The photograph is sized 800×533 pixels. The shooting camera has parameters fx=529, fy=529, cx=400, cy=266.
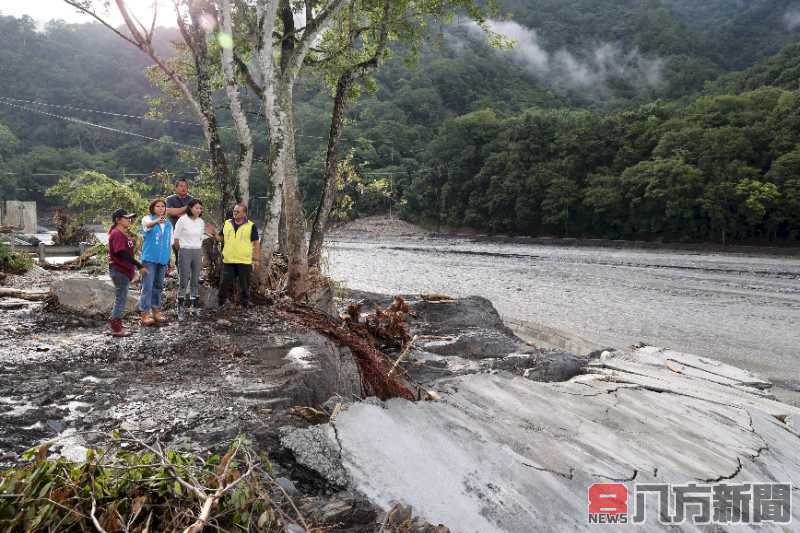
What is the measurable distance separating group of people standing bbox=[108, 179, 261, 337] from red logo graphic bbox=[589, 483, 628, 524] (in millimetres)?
5705

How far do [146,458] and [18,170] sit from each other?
8883cm

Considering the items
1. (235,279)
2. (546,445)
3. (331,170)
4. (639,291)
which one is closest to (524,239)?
(639,291)

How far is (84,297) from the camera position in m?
7.88

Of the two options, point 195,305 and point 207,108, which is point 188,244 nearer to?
point 195,305

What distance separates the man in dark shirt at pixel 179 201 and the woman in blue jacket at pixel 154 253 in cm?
33

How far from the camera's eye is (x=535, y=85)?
115500mm

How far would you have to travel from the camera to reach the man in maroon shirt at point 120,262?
21.9 feet

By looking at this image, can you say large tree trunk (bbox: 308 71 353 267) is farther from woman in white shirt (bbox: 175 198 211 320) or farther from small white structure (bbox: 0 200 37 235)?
small white structure (bbox: 0 200 37 235)

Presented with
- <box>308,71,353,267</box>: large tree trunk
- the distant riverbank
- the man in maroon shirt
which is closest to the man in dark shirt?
the man in maroon shirt

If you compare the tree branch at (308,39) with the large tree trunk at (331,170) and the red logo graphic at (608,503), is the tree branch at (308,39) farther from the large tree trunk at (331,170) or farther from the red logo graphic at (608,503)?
the red logo graphic at (608,503)

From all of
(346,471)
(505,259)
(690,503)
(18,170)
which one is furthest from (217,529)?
(18,170)

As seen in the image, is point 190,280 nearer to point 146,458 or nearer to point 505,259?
point 146,458
